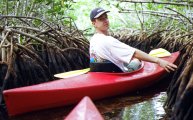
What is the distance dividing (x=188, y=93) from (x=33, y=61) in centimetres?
252

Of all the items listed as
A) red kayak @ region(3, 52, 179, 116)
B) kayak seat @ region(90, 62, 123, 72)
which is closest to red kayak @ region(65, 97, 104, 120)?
red kayak @ region(3, 52, 179, 116)

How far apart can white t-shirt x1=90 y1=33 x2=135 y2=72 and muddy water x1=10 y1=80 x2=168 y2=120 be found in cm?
46

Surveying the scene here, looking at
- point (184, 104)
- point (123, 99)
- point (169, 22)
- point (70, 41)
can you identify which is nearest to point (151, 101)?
point (123, 99)

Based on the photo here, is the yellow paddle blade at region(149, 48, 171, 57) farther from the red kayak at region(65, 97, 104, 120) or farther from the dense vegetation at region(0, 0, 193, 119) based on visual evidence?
the red kayak at region(65, 97, 104, 120)

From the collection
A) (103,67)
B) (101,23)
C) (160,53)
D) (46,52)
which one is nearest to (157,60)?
(103,67)

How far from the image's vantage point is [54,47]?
5234mm

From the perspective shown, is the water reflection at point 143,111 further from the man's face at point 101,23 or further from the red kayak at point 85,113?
the red kayak at point 85,113

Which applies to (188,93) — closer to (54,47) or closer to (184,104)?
(184,104)

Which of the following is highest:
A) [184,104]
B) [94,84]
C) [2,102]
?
[184,104]

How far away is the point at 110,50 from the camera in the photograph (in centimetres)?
427

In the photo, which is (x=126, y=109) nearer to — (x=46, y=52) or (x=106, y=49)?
(x=106, y=49)

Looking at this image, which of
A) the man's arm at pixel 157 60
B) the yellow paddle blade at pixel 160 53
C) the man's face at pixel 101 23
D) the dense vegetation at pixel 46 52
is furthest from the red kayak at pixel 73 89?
the yellow paddle blade at pixel 160 53

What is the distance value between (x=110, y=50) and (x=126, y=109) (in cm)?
86

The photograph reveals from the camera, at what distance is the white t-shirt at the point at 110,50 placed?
417 cm
